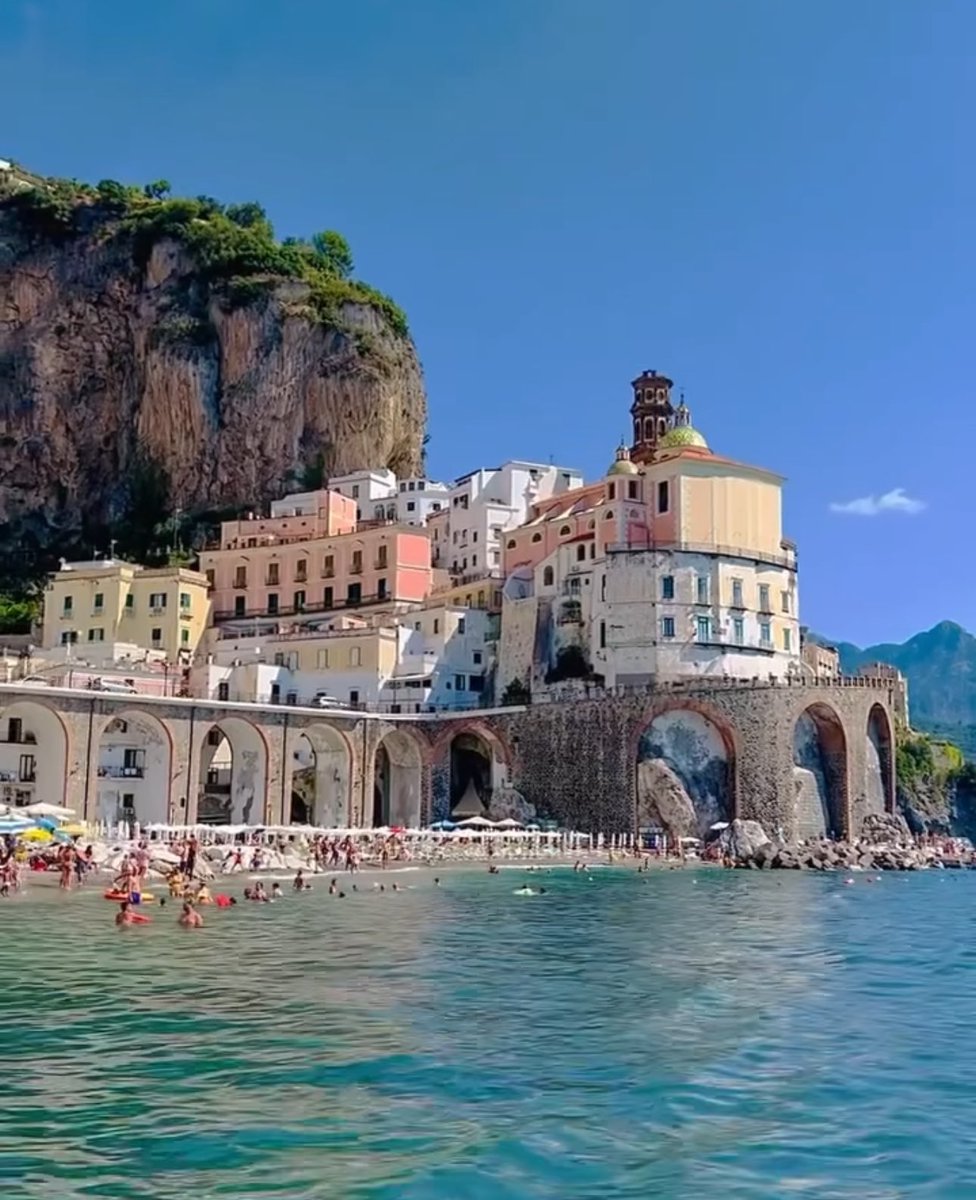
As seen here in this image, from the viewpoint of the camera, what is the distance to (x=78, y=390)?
89312mm

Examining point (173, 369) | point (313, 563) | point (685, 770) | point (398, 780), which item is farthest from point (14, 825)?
point (173, 369)

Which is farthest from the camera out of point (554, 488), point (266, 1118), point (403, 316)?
point (403, 316)

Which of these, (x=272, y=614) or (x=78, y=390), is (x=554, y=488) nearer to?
(x=272, y=614)

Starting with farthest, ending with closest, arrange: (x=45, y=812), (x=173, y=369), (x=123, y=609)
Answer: (x=173, y=369), (x=123, y=609), (x=45, y=812)

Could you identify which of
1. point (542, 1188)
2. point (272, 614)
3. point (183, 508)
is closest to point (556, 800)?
point (272, 614)

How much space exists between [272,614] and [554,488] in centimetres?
1801

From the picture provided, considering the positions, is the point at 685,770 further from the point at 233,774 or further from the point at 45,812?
the point at 45,812

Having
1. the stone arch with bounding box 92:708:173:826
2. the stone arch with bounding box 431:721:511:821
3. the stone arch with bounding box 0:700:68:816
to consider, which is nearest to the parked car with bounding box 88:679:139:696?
the stone arch with bounding box 92:708:173:826

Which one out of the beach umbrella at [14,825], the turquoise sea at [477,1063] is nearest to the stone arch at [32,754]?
the beach umbrella at [14,825]

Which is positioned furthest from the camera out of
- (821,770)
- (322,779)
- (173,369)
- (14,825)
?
(173,369)

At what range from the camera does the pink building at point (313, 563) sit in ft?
241

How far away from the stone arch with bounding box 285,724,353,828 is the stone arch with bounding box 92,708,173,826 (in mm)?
5727

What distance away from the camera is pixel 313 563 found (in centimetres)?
7550

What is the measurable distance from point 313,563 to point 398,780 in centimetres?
1622
